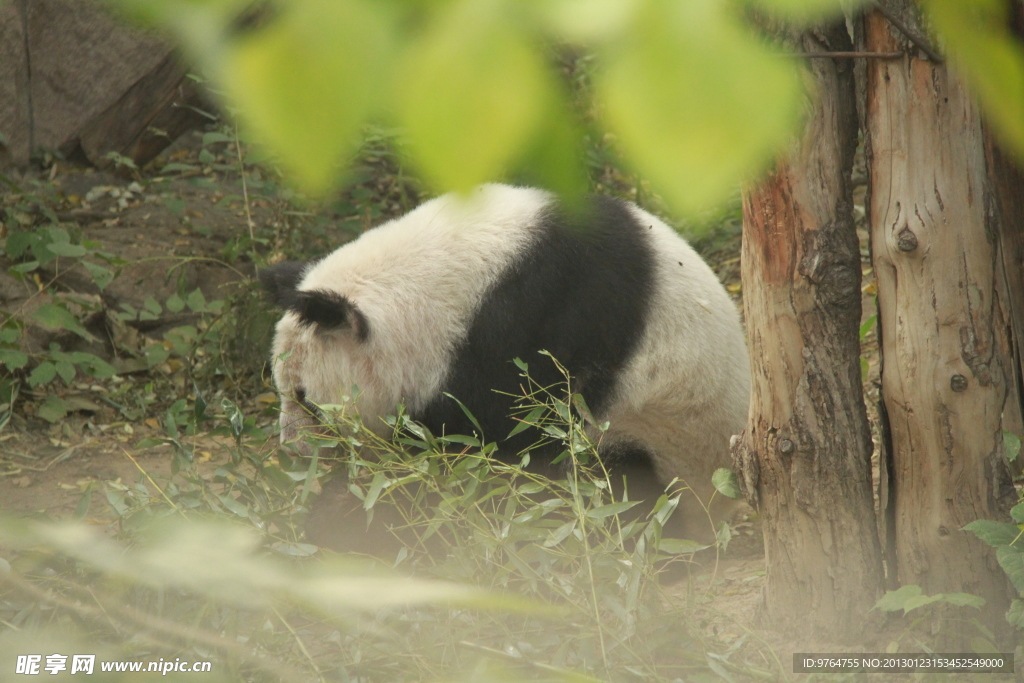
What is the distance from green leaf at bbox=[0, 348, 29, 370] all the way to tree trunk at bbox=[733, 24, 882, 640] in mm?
3879

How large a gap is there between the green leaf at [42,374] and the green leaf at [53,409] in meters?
0.15

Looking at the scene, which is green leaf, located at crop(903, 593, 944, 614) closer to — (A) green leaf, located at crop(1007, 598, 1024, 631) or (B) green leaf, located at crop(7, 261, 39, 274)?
(A) green leaf, located at crop(1007, 598, 1024, 631)

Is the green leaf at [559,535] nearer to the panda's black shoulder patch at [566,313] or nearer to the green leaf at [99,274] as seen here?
the panda's black shoulder patch at [566,313]

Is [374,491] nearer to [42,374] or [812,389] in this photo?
[812,389]

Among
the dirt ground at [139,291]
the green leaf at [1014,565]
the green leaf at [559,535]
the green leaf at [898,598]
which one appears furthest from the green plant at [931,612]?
the green leaf at [559,535]

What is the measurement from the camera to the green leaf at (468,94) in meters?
0.40

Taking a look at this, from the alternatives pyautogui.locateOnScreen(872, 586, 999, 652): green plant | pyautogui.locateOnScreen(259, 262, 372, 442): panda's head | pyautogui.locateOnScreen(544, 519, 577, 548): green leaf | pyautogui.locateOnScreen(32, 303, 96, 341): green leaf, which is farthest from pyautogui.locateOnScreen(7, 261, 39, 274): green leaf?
pyautogui.locateOnScreen(872, 586, 999, 652): green plant

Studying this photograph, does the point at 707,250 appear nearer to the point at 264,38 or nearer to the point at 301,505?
the point at 301,505

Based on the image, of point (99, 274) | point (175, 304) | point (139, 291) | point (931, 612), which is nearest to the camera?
point (931, 612)

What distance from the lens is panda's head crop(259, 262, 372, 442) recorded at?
3.21 m

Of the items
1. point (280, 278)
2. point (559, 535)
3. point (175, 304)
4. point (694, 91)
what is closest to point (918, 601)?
point (559, 535)

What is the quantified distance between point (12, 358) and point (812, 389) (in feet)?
13.5

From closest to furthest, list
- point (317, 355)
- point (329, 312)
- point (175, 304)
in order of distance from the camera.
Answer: point (329, 312)
point (317, 355)
point (175, 304)

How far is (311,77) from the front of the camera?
0.41 metres
